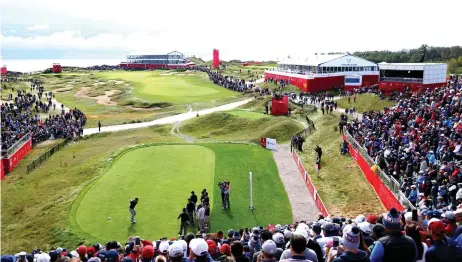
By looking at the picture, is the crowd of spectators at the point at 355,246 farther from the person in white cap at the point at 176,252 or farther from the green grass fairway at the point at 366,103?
the green grass fairway at the point at 366,103

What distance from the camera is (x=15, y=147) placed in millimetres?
37094

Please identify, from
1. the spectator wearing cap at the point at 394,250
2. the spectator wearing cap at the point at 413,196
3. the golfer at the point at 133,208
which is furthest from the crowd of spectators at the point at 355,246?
the golfer at the point at 133,208

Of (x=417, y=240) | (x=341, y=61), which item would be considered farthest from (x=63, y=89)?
(x=417, y=240)

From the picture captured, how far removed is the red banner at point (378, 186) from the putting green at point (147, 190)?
9.32 m

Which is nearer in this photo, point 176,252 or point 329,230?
point 176,252

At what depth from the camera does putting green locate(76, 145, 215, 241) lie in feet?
66.4

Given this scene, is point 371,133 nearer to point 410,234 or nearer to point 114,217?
point 114,217

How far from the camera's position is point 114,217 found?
21250 millimetres

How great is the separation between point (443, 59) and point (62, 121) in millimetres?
110056

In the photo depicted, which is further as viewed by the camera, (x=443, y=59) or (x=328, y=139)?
(x=443, y=59)

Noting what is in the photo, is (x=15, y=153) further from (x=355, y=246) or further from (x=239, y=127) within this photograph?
(x=355, y=246)

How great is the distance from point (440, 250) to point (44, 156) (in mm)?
35389

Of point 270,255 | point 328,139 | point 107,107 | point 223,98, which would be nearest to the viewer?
point 270,255

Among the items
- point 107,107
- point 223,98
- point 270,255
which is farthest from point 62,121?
point 270,255
